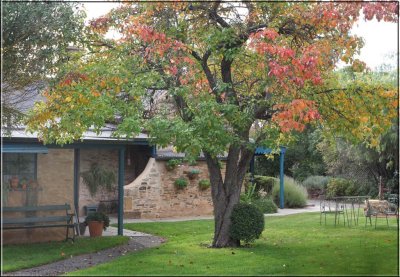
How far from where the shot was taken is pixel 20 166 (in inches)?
529

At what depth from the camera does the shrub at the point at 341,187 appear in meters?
27.8

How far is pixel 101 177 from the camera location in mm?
20672

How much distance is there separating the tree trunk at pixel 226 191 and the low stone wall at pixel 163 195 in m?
7.53

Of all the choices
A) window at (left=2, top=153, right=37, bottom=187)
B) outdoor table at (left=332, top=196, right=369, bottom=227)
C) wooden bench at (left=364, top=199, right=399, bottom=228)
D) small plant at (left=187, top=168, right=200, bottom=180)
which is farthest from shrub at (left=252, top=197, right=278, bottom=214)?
window at (left=2, top=153, right=37, bottom=187)

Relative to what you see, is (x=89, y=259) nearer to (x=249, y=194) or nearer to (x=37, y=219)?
(x=37, y=219)

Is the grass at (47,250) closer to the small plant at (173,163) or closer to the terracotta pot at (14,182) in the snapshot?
the terracotta pot at (14,182)

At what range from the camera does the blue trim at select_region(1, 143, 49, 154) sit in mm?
12969

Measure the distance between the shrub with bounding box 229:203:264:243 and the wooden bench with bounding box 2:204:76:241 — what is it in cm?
363

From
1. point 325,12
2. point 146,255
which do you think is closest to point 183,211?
point 146,255

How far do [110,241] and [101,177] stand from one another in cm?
674

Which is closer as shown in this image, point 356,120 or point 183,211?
point 356,120

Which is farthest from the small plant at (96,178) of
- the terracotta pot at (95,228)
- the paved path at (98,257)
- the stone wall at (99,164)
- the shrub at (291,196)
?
the shrub at (291,196)

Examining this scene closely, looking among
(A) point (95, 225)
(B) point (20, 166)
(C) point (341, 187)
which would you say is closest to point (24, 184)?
(B) point (20, 166)

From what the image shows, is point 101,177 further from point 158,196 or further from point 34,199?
point 34,199
